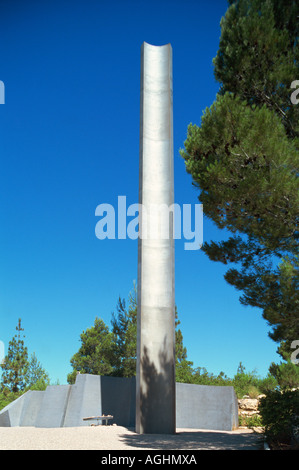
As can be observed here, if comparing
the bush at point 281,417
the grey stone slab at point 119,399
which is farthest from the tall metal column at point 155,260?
the bush at point 281,417

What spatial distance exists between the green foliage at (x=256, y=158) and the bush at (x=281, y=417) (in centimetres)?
159

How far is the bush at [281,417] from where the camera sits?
747 centimetres

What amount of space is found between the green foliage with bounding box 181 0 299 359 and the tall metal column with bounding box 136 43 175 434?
139 inches

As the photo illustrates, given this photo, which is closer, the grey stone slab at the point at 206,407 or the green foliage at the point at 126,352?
the grey stone slab at the point at 206,407

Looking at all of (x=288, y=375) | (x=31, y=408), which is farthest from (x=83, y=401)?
(x=288, y=375)

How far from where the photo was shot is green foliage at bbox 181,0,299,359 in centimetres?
771

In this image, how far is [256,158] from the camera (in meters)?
7.90

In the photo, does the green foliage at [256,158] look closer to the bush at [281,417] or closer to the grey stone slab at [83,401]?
the bush at [281,417]

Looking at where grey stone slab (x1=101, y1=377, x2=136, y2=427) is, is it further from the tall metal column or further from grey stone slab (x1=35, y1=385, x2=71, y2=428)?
the tall metal column

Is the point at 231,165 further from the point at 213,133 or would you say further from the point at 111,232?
the point at 111,232

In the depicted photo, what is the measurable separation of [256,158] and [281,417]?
467cm

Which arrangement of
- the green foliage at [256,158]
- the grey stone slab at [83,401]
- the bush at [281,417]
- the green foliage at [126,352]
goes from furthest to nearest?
1. the green foliage at [126,352]
2. the grey stone slab at [83,401]
3. the green foliage at [256,158]
4. the bush at [281,417]

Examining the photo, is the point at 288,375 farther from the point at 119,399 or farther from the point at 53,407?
the point at 53,407
